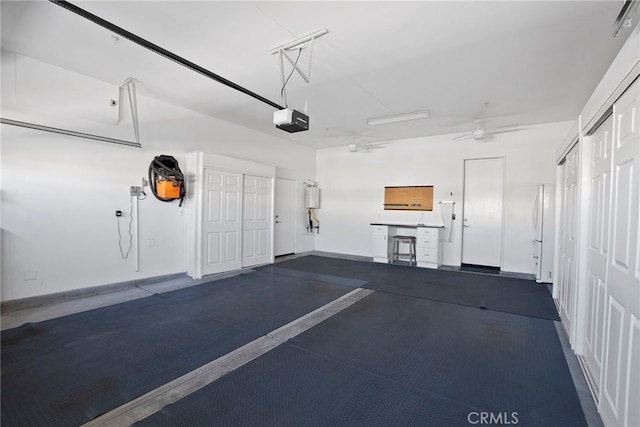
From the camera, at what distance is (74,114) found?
418 cm

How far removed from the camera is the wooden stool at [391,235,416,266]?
7270 mm

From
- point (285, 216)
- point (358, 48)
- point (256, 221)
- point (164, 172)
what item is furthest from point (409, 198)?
point (164, 172)

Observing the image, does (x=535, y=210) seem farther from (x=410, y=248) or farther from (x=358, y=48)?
(x=358, y=48)

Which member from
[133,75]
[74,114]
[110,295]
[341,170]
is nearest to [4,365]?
[110,295]

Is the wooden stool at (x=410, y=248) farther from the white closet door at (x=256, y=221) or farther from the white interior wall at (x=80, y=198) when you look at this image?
the white interior wall at (x=80, y=198)

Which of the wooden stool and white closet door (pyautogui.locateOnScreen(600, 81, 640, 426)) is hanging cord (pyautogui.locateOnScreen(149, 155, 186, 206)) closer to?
the wooden stool

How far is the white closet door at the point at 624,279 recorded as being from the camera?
157 centimetres

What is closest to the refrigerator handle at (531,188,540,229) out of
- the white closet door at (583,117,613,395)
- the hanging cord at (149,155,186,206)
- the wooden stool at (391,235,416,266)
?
the wooden stool at (391,235,416,266)

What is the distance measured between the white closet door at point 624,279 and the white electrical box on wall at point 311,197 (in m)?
6.96

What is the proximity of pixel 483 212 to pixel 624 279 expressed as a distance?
5421 mm


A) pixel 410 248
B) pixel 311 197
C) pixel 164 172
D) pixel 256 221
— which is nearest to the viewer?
pixel 164 172

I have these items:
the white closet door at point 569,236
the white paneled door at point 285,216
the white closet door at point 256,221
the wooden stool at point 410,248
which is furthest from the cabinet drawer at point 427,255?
the white closet door at point 256,221

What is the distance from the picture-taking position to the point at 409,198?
25.0 ft

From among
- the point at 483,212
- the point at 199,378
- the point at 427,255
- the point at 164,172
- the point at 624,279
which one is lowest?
the point at 199,378
